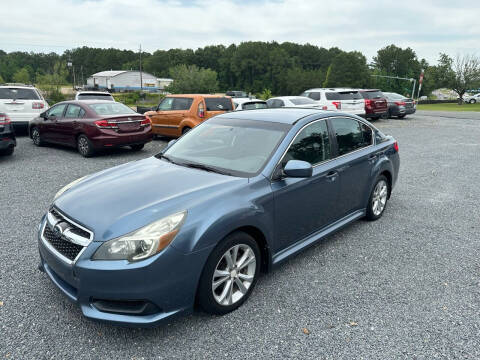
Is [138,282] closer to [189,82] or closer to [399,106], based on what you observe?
[399,106]

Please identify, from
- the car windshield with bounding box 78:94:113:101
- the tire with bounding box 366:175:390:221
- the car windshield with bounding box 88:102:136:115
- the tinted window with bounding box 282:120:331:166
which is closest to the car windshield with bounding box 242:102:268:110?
the car windshield with bounding box 88:102:136:115

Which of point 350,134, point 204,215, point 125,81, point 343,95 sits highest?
point 125,81

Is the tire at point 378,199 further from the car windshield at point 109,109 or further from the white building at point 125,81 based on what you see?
the white building at point 125,81

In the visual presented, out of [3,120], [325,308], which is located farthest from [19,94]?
[325,308]

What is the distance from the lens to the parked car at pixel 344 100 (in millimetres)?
16953

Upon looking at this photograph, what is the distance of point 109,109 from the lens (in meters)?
9.71

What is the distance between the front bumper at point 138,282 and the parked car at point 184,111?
8400 mm

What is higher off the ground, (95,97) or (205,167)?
(95,97)

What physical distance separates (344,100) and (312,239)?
14.5 metres

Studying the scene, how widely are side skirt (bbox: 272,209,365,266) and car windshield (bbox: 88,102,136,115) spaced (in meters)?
7.19

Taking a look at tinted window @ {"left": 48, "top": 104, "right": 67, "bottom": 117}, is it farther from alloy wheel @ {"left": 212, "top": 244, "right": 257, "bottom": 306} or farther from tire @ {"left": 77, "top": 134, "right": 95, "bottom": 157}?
alloy wheel @ {"left": 212, "top": 244, "right": 257, "bottom": 306}

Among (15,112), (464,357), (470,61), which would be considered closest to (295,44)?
(470,61)

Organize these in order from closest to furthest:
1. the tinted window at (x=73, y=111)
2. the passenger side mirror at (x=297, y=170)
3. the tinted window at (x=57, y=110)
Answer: the passenger side mirror at (x=297, y=170), the tinted window at (x=73, y=111), the tinted window at (x=57, y=110)

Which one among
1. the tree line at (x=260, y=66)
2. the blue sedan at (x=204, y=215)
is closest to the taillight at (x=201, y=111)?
the blue sedan at (x=204, y=215)
